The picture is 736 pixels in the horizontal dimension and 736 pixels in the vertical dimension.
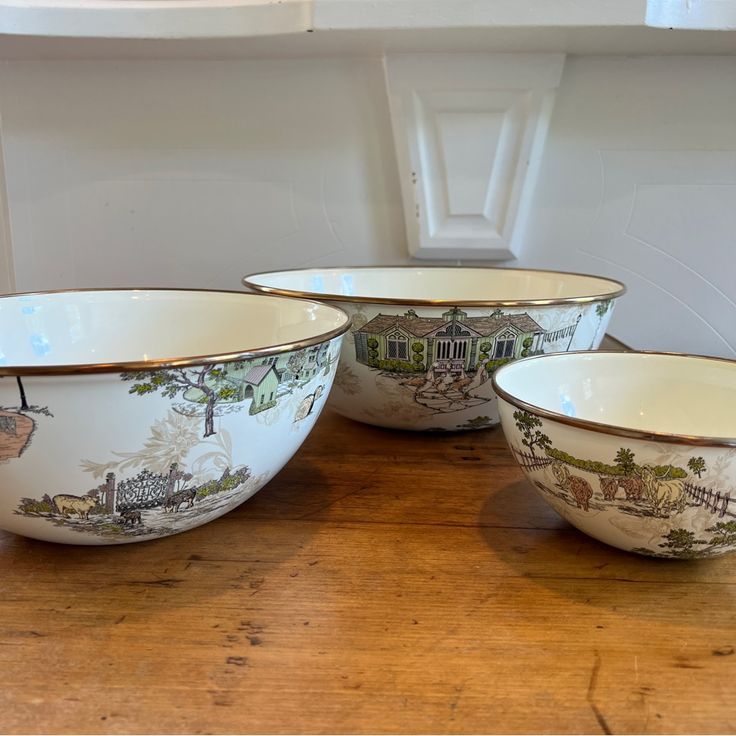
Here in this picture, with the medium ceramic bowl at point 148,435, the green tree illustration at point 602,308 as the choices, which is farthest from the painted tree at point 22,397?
the green tree illustration at point 602,308

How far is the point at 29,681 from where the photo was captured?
30cm

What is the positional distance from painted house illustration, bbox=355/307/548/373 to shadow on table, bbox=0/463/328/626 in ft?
0.55

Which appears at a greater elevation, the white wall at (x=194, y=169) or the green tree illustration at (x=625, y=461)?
the white wall at (x=194, y=169)

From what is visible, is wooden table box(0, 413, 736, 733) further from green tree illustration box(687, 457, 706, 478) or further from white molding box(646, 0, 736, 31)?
white molding box(646, 0, 736, 31)

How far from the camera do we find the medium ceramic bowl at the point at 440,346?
530 mm

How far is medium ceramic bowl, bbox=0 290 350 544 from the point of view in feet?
1.07

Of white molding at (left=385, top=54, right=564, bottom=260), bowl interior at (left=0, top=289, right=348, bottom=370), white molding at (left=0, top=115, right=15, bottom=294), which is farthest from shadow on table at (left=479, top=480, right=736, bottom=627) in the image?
white molding at (left=0, top=115, right=15, bottom=294)

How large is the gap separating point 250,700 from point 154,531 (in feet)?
0.45

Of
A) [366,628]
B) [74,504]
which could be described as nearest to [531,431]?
[366,628]

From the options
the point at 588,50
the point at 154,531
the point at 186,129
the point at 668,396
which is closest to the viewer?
the point at 154,531

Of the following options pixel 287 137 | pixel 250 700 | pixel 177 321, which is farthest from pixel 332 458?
pixel 287 137

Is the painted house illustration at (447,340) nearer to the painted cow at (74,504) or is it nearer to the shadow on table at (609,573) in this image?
the shadow on table at (609,573)

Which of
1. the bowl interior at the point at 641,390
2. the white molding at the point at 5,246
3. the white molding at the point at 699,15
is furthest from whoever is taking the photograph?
the white molding at the point at 5,246

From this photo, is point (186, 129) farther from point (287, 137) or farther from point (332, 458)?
point (332, 458)
